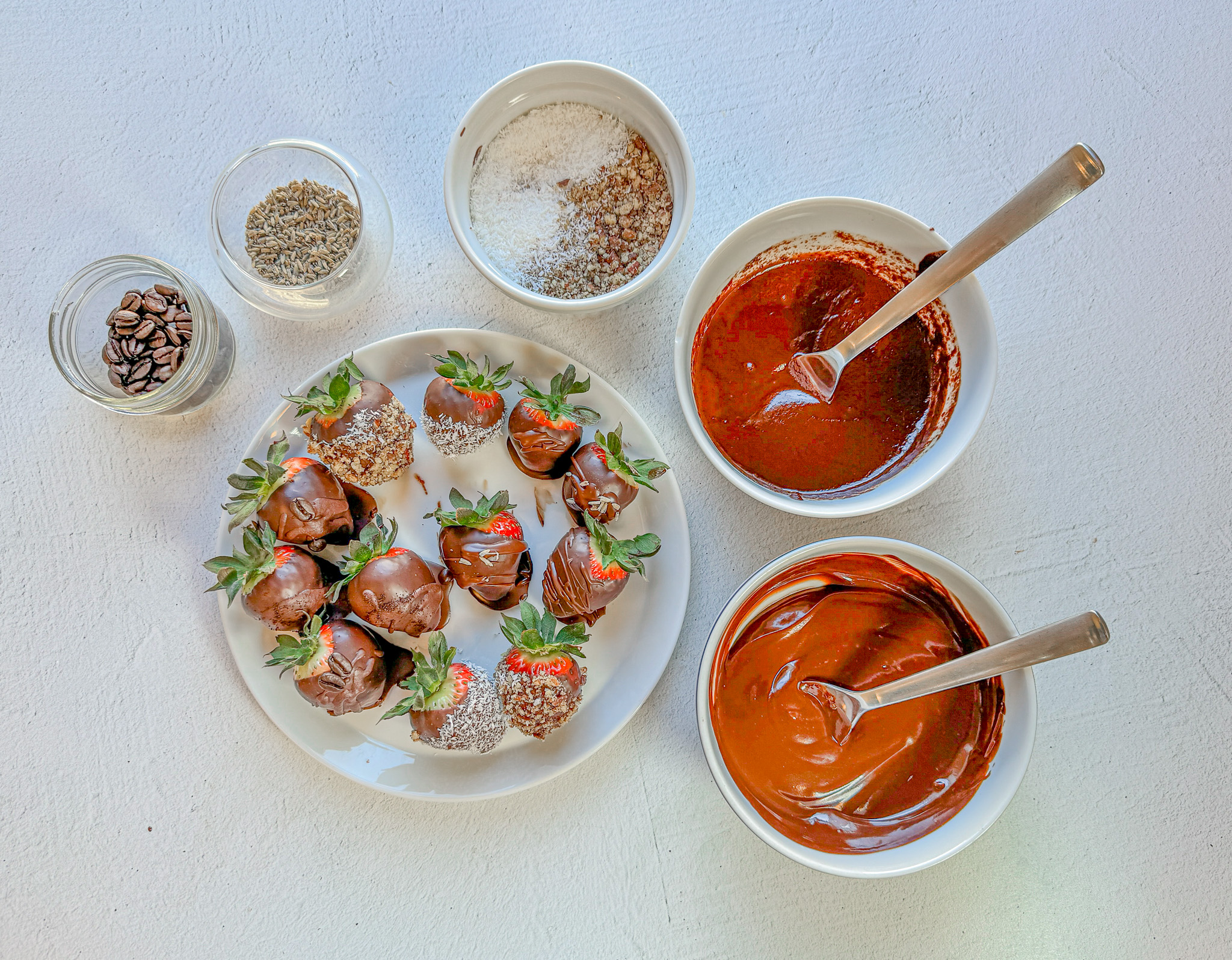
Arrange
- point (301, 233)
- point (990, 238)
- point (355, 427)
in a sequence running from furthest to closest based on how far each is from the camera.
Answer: point (301, 233) → point (355, 427) → point (990, 238)

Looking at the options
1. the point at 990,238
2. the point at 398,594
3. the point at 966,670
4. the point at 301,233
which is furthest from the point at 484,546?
the point at 990,238

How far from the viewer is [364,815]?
138 centimetres

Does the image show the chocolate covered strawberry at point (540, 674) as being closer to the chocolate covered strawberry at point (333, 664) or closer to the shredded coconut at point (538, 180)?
the chocolate covered strawberry at point (333, 664)

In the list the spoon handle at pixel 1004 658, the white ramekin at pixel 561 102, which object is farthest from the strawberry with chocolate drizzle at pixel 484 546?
the spoon handle at pixel 1004 658

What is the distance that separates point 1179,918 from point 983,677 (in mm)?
789

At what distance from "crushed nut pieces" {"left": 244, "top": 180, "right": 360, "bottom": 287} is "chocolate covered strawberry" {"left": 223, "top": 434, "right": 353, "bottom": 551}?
0.29m

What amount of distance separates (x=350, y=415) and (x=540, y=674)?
0.48 metres

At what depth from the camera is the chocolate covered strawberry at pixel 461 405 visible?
1220 mm

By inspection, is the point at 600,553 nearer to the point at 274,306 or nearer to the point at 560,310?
the point at 560,310

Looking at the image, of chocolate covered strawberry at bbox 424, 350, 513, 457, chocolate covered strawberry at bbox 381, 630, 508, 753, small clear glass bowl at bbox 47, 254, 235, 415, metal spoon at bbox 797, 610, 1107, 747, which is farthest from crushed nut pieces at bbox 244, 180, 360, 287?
metal spoon at bbox 797, 610, 1107, 747

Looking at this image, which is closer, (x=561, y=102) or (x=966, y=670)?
(x=966, y=670)

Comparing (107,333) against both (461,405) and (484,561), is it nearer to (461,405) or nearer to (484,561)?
(461,405)

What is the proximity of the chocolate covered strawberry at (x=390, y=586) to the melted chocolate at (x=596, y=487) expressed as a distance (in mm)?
260

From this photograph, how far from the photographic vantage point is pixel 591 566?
47.6 inches
